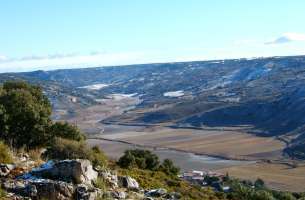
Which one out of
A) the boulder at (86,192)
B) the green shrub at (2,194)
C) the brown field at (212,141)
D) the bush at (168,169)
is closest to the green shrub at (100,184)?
the boulder at (86,192)

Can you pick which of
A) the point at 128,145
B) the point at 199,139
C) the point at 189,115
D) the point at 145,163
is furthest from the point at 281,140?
the point at 145,163

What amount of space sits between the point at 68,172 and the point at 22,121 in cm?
1766

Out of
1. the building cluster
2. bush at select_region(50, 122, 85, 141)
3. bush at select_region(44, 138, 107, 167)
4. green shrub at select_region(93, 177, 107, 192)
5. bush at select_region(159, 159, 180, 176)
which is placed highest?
green shrub at select_region(93, 177, 107, 192)

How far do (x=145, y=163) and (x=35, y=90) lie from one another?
10650 millimetres

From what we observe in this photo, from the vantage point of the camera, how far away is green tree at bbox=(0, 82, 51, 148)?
103ft

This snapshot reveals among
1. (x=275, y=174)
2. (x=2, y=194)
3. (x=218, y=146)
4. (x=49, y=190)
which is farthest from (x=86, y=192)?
(x=218, y=146)

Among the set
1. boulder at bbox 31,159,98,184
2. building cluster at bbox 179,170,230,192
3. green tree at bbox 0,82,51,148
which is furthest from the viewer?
building cluster at bbox 179,170,230,192

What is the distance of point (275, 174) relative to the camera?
3725 inches

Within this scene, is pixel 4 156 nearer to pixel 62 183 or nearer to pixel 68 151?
pixel 62 183

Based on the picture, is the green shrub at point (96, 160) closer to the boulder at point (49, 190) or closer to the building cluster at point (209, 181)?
the boulder at point (49, 190)

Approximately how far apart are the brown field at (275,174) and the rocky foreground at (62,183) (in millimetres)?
66670

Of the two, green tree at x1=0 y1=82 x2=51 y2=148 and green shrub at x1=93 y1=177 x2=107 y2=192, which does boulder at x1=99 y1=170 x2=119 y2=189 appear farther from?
green tree at x1=0 y1=82 x2=51 y2=148

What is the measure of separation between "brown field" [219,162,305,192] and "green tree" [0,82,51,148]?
5376 cm

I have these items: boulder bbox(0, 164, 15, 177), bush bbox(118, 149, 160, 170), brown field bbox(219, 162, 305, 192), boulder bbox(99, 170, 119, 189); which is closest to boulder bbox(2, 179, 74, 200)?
boulder bbox(0, 164, 15, 177)
